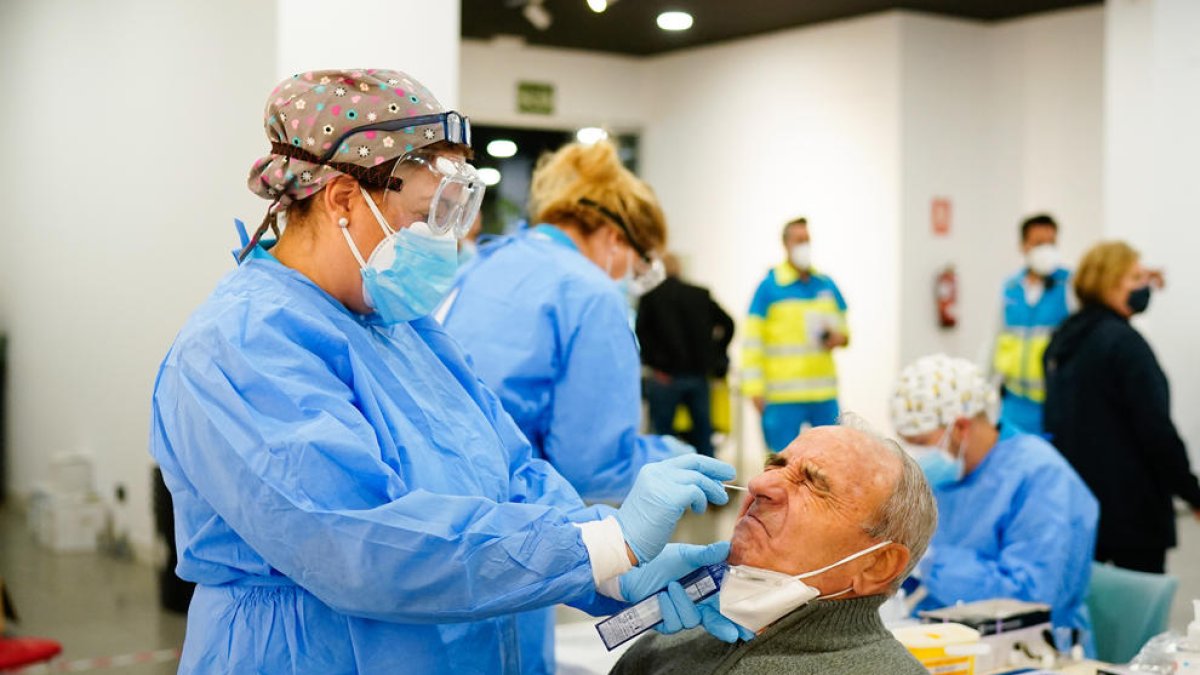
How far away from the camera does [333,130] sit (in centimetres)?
164

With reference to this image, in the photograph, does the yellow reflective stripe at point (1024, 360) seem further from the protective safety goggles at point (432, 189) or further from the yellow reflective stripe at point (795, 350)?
the protective safety goggles at point (432, 189)

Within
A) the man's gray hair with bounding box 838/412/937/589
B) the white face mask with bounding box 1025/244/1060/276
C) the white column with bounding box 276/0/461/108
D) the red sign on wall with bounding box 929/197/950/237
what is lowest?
the man's gray hair with bounding box 838/412/937/589

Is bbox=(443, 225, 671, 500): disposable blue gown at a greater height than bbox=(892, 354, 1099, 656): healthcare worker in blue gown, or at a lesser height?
greater

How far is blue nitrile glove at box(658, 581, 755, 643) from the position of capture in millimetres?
1737

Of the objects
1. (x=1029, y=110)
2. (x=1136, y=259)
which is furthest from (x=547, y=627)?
(x=1029, y=110)

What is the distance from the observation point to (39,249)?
761 cm

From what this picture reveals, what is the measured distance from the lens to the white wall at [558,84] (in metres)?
9.88

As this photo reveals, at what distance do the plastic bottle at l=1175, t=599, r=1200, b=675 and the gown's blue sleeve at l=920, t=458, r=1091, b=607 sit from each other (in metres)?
0.54

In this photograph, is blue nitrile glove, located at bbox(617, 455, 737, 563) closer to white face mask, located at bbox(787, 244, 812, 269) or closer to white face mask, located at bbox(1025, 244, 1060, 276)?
white face mask, located at bbox(1025, 244, 1060, 276)

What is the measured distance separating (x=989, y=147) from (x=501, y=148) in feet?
13.1

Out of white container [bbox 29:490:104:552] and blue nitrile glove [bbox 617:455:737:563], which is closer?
blue nitrile glove [bbox 617:455:737:563]

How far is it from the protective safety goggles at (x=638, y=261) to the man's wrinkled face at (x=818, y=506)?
1145 mm

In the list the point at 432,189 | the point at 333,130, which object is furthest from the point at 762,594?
the point at 333,130

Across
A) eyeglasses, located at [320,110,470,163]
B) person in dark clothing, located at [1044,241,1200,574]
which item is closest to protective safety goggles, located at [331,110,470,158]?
eyeglasses, located at [320,110,470,163]
